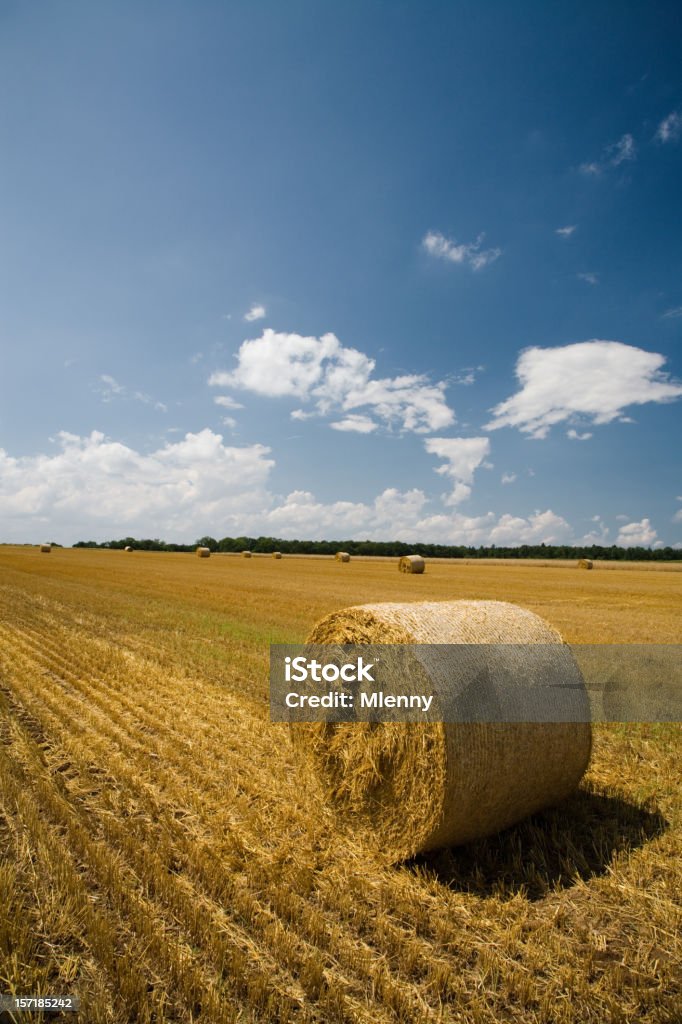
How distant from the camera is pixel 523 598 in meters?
20.9

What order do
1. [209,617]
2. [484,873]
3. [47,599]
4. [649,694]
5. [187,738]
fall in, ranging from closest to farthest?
[484,873] → [187,738] → [649,694] → [209,617] → [47,599]

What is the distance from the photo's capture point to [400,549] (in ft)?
338

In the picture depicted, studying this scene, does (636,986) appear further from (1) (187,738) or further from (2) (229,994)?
(1) (187,738)

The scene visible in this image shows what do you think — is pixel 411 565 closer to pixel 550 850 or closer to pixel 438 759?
pixel 550 850

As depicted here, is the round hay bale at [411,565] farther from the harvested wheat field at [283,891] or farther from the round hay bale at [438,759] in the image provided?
the round hay bale at [438,759]

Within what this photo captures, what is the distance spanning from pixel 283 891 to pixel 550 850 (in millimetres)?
2007

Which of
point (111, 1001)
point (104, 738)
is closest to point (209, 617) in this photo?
point (104, 738)

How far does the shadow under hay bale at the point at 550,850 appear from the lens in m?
3.80

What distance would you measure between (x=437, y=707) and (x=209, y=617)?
11337 mm

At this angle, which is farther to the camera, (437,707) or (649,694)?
(649,694)

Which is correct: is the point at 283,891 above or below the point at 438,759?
below

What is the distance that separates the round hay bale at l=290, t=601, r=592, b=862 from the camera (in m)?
3.96
